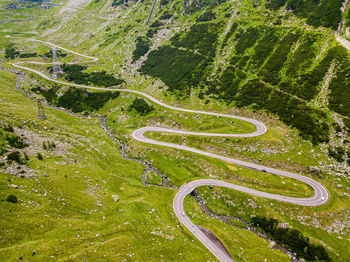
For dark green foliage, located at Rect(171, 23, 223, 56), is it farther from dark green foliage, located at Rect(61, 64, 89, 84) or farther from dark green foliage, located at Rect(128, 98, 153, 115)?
dark green foliage, located at Rect(61, 64, 89, 84)

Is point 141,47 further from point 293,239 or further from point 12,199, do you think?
point 293,239

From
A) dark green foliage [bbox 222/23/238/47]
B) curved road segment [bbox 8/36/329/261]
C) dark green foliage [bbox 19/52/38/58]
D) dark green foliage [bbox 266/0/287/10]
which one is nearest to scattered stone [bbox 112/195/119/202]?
curved road segment [bbox 8/36/329/261]

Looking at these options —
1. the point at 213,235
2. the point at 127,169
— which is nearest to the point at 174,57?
the point at 127,169

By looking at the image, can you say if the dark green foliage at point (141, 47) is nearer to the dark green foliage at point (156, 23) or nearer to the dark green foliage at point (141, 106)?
the dark green foliage at point (156, 23)

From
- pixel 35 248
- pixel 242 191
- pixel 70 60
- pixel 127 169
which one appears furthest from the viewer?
pixel 70 60

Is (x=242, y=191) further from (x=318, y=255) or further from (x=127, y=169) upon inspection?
(x=127, y=169)

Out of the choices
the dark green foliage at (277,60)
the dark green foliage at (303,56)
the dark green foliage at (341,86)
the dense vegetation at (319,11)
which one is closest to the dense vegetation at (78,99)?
the dark green foliage at (277,60)
